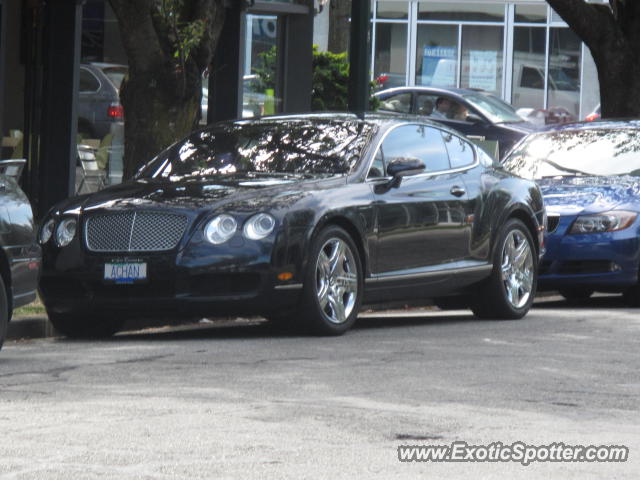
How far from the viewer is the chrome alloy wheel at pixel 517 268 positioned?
12.4 m

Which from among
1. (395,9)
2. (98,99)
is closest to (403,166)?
(98,99)

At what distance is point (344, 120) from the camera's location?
38.4 ft

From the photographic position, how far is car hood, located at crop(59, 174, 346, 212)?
10203 millimetres

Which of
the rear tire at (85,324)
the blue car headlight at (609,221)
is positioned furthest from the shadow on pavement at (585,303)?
the rear tire at (85,324)

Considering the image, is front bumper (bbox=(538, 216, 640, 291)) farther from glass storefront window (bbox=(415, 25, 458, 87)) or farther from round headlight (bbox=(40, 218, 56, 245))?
glass storefront window (bbox=(415, 25, 458, 87))

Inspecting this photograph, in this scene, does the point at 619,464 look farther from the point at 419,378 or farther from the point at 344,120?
the point at 344,120

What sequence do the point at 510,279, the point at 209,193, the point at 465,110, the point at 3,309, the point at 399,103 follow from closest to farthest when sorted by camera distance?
the point at 3,309 < the point at 209,193 < the point at 510,279 < the point at 465,110 < the point at 399,103

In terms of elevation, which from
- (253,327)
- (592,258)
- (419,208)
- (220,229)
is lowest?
(253,327)

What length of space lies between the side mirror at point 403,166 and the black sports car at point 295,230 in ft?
0.04

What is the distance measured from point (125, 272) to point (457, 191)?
289 centimetres

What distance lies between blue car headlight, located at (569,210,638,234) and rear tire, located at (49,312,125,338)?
14.4 feet

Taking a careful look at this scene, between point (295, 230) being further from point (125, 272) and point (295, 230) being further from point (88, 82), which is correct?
point (88, 82)

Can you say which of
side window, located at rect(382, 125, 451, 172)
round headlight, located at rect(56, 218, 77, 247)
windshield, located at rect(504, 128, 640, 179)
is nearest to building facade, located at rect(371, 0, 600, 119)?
windshield, located at rect(504, 128, 640, 179)

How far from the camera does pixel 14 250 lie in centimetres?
920
